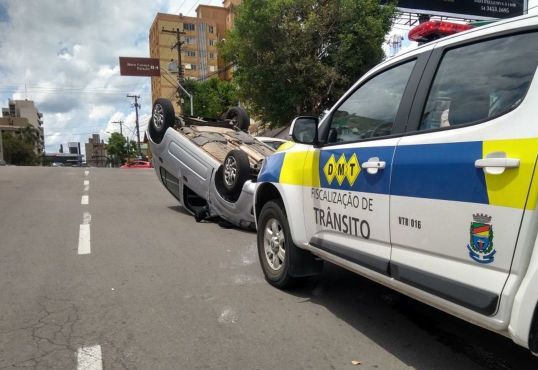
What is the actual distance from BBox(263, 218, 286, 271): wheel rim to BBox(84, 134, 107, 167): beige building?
148 metres

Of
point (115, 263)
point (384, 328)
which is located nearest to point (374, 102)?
point (384, 328)

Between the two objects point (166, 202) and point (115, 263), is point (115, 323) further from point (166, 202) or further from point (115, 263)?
point (166, 202)

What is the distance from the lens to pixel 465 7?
27281mm

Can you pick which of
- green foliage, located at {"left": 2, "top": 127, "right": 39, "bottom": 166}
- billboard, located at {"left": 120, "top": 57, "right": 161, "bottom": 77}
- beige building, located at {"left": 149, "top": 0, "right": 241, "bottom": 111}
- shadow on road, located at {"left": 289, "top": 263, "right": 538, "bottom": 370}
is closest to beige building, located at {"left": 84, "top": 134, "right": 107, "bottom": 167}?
green foliage, located at {"left": 2, "top": 127, "right": 39, "bottom": 166}

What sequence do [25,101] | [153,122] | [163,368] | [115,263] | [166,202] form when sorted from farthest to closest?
[25,101], [166,202], [153,122], [115,263], [163,368]

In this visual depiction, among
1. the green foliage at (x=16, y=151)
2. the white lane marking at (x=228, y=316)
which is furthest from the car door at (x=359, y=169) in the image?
the green foliage at (x=16, y=151)

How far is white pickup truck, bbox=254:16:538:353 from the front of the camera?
2365 millimetres

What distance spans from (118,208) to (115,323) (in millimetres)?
6845

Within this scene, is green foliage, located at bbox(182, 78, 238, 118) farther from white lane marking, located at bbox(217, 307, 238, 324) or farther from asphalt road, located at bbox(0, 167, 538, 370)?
white lane marking, located at bbox(217, 307, 238, 324)

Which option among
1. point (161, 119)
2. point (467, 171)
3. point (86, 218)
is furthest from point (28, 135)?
point (467, 171)

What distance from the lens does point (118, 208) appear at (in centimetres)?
1057

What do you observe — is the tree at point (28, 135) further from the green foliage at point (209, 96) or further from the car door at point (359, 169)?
the car door at point (359, 169)

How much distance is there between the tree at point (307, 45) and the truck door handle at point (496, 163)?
14505 millimetres

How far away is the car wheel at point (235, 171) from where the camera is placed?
7.49 meters
